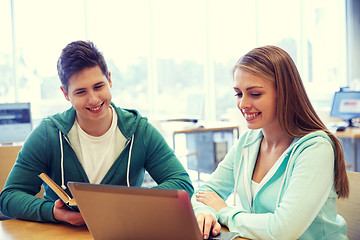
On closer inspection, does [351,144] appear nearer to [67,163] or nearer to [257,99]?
[257,99]

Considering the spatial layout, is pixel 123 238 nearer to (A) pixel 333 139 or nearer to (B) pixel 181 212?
(B) pixel 181 212

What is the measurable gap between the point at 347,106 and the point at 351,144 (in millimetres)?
444

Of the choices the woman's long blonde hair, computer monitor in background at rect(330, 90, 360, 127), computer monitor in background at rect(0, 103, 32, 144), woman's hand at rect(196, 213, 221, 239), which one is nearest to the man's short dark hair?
the woman's long blonde hair

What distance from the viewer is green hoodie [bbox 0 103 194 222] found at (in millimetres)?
1575

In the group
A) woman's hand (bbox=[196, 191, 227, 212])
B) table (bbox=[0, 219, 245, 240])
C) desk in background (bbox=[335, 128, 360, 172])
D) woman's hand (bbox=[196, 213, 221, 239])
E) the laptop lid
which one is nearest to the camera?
the laptop lid

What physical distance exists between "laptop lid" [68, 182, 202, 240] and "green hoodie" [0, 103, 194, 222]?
21.9 inches

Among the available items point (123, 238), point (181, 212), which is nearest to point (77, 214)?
point (123, 238)

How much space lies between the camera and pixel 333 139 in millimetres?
1326

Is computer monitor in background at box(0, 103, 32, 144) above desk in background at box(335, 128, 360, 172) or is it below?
above

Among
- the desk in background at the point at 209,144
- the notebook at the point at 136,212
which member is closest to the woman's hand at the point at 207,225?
the notebook at the point at 136,212

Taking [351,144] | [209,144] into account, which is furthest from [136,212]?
[209,144]

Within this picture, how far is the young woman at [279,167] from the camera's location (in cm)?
122

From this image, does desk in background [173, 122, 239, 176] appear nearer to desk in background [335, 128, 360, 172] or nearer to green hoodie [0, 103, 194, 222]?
desk in background [335, 128, 360, 172]

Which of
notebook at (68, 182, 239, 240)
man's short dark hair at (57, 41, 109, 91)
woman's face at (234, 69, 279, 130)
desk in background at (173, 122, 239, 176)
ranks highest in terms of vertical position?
man's short dark hair at (57, 41, 109, 91)
